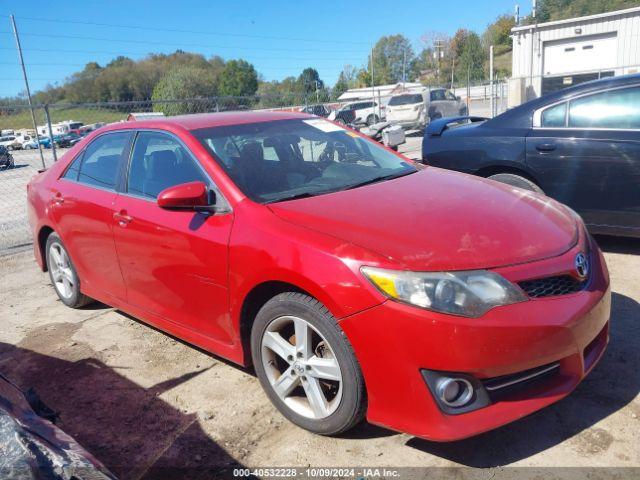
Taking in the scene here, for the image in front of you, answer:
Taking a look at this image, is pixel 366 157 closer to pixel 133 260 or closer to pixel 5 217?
pixel 133 260

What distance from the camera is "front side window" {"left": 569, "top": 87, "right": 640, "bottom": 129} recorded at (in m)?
4.67

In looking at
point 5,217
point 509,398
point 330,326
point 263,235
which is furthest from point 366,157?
point 5,217

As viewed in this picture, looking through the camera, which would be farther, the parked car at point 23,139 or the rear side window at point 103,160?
the parked car at point 23,139

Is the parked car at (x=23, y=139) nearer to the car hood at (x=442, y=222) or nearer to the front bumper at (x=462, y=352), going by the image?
the car hood at (x=442, y=222)

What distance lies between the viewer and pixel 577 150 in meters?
4.86

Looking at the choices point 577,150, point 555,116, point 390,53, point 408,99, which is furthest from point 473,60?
point 577,150

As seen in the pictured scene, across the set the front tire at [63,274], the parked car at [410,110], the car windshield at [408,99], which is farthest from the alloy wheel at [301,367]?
the car windshield at [408,99]

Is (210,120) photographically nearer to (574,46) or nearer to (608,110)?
(608,110)

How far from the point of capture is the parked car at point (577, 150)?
4.63 m

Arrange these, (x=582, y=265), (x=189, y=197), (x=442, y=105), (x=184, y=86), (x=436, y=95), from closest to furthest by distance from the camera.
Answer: (x=582, y=265) < (x=189, y=197) < (x=442, y=105) < (x=436, y=95) < (x=184, y=86)

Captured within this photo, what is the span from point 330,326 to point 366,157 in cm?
164

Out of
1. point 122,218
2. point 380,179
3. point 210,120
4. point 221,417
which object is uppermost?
point 210,120

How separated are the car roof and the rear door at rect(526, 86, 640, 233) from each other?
231 centimetres

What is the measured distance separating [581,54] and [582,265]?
28.4m
